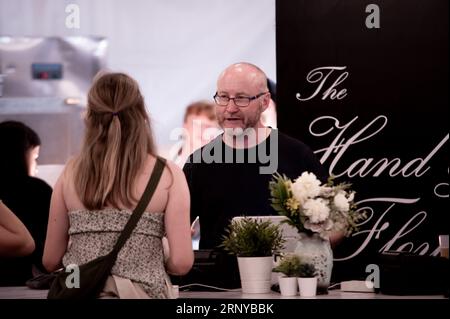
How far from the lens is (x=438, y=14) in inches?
233

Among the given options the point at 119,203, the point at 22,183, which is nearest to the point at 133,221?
the point at 119,203

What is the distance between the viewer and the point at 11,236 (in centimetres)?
346

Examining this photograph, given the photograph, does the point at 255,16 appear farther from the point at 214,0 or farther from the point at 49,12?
the point at 49,12

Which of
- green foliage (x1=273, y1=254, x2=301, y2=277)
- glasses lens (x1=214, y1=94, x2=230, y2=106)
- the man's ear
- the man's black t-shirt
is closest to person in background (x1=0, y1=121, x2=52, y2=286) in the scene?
the man's black t-shirt

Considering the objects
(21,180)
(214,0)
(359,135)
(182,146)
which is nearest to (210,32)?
(214,0)

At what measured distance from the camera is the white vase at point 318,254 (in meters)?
3.69

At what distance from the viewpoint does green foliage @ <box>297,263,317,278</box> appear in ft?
12.0

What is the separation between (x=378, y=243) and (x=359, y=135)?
0.73 m

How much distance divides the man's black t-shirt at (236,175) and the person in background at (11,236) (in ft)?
5.85

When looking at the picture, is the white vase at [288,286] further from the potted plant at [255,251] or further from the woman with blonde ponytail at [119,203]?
the woman with blonde ponytail at [119,203]

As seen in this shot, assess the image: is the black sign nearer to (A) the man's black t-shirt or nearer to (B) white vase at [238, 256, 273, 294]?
(A) the man's black t-shirt

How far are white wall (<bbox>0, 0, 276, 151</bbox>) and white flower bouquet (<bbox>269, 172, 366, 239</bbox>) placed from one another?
98.2 inches

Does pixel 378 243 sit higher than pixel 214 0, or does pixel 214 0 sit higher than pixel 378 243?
pixel 214 0

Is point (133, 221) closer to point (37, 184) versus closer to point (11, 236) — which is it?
point (11, 236)
